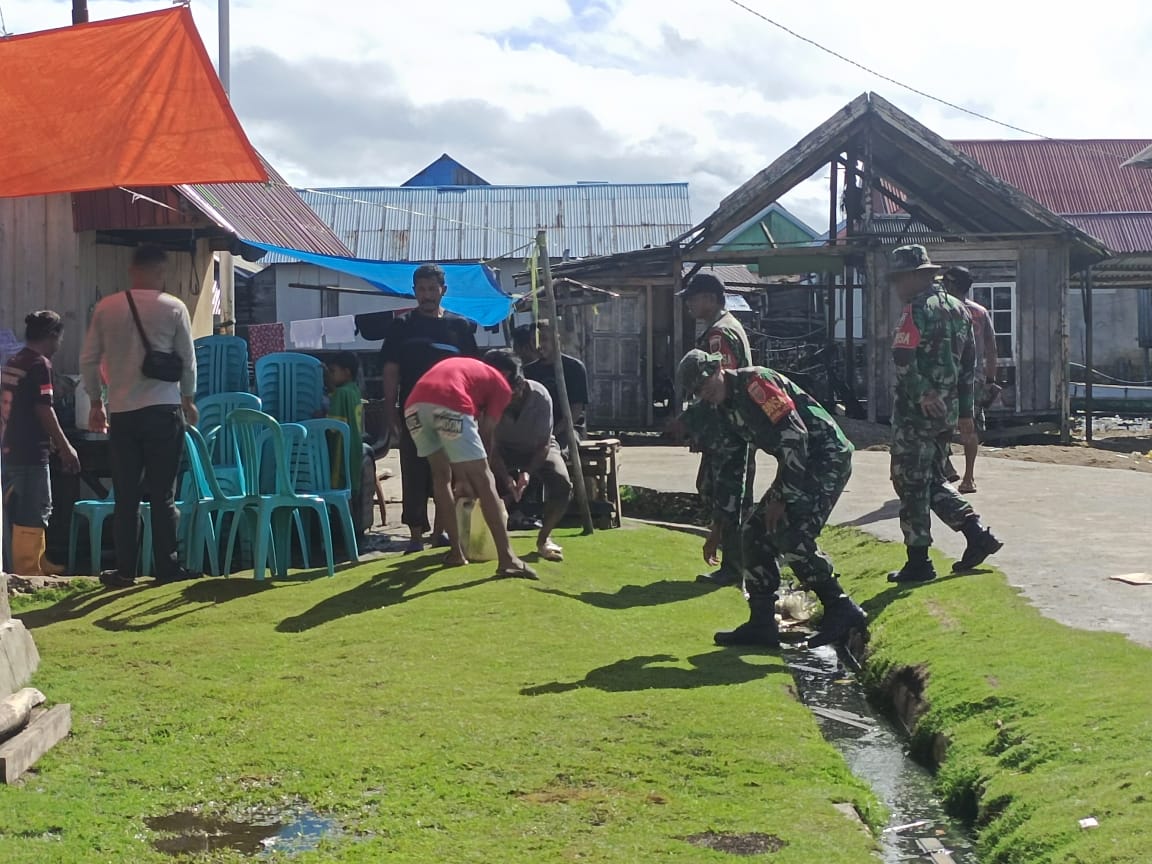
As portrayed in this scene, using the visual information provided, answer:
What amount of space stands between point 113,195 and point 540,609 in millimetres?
5859

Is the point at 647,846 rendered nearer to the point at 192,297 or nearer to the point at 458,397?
the point at 458,397

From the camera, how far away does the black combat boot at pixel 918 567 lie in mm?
8164

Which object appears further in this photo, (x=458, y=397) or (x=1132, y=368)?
(x=1132, y=368)

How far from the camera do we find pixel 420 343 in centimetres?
962

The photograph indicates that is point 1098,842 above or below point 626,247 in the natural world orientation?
below

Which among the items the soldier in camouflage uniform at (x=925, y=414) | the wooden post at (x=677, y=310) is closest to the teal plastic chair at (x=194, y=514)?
the soldier in camouflage uniform at (x=925, y=414)

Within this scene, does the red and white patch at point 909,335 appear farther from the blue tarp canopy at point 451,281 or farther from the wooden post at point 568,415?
the blue tarp canopy at point 451,281

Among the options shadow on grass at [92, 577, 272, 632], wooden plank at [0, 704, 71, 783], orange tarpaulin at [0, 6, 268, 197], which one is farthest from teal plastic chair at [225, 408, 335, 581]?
wooden plank at [0, 704, 71, 783]

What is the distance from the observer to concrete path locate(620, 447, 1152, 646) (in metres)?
7.31

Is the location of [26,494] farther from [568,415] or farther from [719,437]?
[719,437]

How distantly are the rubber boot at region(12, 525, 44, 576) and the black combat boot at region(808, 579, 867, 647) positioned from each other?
15.7 feet

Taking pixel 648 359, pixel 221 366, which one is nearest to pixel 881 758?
pixel 221 366

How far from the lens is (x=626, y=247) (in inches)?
1328

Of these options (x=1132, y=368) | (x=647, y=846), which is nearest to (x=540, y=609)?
(x=647, y=846)
